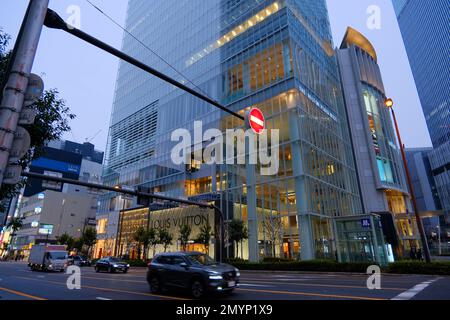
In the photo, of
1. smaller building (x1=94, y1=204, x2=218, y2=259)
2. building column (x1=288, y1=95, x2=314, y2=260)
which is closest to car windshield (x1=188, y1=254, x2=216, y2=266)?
building column (x1=288, y1=95, x2=314, y2=260)

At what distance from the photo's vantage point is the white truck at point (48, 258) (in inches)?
1209

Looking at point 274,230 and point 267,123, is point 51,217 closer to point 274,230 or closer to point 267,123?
point 267,123

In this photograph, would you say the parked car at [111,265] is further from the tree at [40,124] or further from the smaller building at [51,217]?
the smaller building at [51,217]

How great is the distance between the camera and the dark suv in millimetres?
10216

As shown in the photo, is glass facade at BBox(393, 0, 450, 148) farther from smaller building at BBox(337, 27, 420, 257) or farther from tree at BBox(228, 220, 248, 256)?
tree at BBox(228, 220, 248, 256)

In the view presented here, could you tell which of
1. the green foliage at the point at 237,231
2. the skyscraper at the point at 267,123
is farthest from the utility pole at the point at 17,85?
the green foliage at the point at 237,231

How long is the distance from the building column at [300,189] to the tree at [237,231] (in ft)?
21.2

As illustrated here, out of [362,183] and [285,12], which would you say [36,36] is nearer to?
[285,12]

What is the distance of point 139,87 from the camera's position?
65812 millimetres

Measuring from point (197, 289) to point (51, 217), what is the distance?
101 metres

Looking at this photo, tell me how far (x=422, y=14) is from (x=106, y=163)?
133 m

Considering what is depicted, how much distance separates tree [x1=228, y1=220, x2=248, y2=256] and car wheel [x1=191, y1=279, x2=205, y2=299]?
2206 centimetres

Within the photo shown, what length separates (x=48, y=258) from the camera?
31.1 meters
